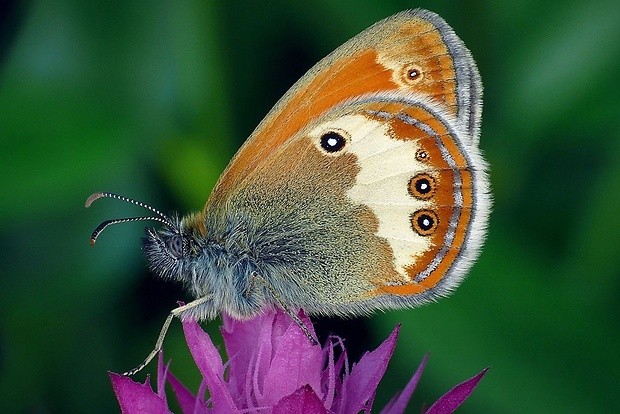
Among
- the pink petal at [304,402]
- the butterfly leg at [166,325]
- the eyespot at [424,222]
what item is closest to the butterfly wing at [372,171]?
the eyespot at [424,222]

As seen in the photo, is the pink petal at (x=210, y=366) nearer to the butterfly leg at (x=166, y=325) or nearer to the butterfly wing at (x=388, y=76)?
the butterfly leg at (x=166, y=325)

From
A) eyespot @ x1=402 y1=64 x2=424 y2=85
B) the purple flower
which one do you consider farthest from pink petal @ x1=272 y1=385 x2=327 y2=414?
eyespot @ x1=402 y1=64 x2=424 y2=85

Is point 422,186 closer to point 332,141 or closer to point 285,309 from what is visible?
point 332,141

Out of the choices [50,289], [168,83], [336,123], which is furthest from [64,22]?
[336,123]

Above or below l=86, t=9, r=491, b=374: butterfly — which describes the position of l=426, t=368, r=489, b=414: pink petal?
below

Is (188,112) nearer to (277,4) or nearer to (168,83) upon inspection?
(168,83)

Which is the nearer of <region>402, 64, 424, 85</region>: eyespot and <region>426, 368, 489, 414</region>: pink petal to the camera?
<region>426, 368, 489, 414</region>: pink petal

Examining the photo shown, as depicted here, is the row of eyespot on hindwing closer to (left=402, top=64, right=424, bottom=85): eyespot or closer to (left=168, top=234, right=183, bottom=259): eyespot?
(left=402, top=64, right=424, bottom=85): eyespot
